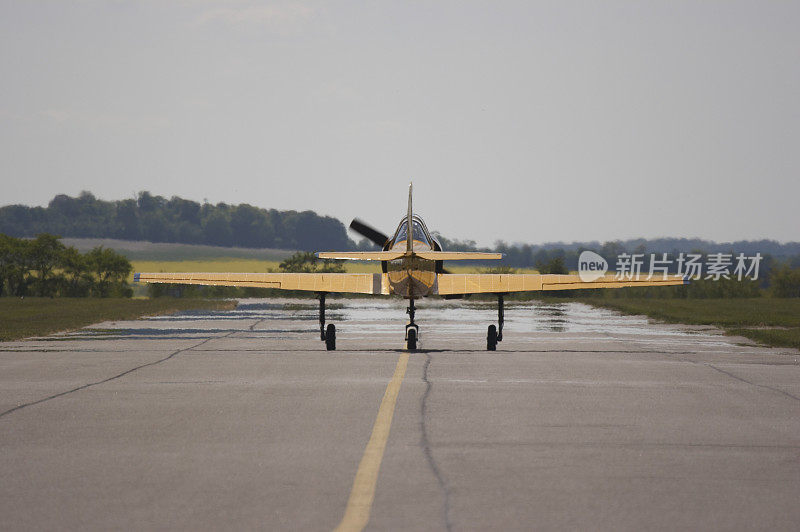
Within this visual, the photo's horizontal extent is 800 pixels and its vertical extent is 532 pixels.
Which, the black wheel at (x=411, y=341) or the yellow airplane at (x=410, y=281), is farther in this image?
the black wheel at (x=411, y=341)

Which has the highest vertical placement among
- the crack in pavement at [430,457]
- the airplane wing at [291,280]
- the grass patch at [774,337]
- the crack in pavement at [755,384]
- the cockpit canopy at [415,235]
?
the cockpit canopy at [415,235]

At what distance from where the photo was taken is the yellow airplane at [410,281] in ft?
72.1

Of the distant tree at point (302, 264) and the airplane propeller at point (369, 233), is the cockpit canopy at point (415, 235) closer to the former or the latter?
the airplane propeller at point (369, 233)

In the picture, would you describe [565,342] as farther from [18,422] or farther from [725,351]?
[18,422]

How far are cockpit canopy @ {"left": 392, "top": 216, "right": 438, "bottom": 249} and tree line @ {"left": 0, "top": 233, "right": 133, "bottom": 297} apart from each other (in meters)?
73.0

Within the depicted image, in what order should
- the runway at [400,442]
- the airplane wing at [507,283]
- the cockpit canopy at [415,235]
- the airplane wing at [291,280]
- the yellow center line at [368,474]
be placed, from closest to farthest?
the yellow center line at [368,474], the runway at [400,442], the cockpit canopy at [415,235], the airplane wing at [291,280], the airplane wing at [507,283]

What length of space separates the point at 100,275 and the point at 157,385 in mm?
85652

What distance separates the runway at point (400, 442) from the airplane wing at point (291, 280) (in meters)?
3.62

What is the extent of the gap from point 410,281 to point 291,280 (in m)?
3.73

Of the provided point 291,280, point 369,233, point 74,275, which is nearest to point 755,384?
point 291,280

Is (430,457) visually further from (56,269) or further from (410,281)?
(56,269)

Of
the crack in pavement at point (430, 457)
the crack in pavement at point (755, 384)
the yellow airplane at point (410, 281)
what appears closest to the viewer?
the crack in pavement at point (430, 457)

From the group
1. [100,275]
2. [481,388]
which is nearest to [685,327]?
[481,388]

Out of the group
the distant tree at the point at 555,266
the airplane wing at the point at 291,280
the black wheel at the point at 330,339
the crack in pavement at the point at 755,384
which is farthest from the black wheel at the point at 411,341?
the distant tree at the point at 555,266
